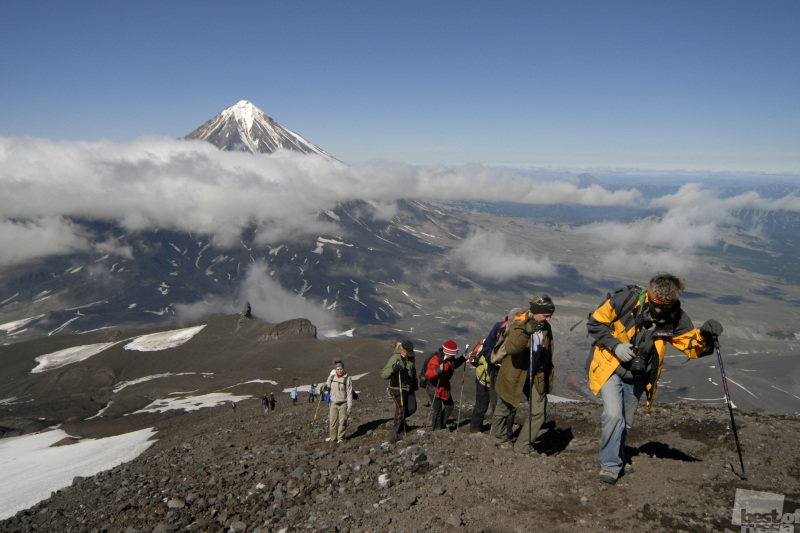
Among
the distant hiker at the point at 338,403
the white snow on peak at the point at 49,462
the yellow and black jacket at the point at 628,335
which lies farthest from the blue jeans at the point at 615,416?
the white snow on peak at the point at 49,462

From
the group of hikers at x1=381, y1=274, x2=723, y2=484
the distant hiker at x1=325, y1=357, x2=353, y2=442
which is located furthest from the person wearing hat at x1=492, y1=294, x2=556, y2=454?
the distant hiker at x1=325, y1=357, x2=353, y2=442

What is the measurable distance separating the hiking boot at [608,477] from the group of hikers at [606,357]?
0.01 metres

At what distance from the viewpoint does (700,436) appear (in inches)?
340

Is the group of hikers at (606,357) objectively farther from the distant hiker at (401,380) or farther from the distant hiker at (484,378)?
the distant hiker at (401,380)

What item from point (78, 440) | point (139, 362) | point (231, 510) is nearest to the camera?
point (231, 510)

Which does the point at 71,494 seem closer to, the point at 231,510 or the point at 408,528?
the point at 231,510

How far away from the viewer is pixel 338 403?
36.1 ft

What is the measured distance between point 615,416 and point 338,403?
6529 millimetres

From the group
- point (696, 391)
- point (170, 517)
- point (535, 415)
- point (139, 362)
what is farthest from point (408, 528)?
point (696, 391)

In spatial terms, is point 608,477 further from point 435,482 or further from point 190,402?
point 190,402

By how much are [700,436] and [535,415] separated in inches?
136

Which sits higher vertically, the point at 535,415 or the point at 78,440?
the point at 535,415

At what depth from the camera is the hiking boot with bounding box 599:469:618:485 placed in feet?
A: 20.4

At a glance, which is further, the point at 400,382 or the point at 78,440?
the point at 78,440
